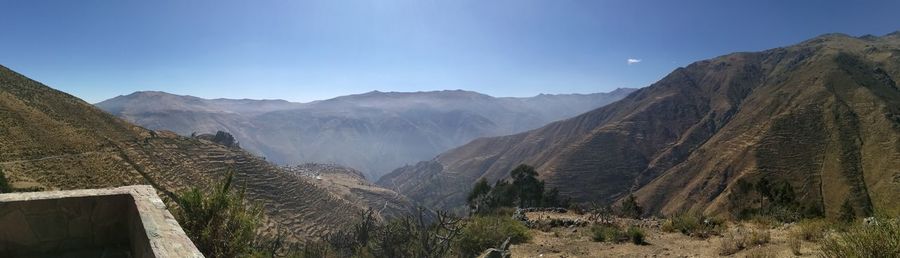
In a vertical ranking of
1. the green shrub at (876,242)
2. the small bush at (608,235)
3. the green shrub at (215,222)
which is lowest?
the small bush at (608,235)

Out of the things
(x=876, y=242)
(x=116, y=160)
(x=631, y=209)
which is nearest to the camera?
(x=876, y=242)

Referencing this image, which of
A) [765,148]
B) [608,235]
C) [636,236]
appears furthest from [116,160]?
[765,148]

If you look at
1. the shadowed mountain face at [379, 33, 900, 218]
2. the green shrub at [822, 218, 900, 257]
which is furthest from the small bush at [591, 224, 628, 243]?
the shadowed mountain face at [379, 33, 900, 218]

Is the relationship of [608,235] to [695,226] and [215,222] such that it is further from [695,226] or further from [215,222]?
[215,222]

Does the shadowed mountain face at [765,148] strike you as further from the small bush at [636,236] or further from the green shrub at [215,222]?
the green shrub at [215,222]

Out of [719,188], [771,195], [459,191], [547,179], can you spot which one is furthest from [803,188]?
[459,191]

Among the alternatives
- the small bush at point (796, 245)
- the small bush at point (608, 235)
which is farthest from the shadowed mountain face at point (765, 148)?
the small bush at point (796, 245)

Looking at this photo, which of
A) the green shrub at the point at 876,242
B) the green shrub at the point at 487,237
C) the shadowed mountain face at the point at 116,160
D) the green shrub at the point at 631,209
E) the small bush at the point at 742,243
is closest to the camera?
the green shrub at the point at 876,242
